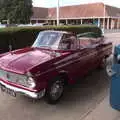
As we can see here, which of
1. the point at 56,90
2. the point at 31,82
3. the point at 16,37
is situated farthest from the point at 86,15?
the point at 31,82

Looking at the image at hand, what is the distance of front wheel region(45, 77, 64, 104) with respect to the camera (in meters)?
4.58

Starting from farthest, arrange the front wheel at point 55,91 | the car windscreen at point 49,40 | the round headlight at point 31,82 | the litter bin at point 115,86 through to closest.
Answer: the car windscreen at point 49,40 → the front wheel at point 55,91 → the round headlight at point 31,82 → the litter bin at point 115,86

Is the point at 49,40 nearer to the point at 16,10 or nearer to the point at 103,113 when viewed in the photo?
the point at 103,113

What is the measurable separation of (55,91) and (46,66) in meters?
0.74

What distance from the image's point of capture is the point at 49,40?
18.5ft

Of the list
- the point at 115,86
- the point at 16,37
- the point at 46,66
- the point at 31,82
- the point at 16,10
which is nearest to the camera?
the point at 115,86

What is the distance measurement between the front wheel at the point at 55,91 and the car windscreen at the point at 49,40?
1045 mm

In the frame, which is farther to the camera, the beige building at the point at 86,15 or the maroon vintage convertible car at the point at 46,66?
the beige building at the point at 86,15

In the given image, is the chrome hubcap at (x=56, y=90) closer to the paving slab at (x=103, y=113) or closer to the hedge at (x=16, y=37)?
the paving slab at (x=103, y=113)

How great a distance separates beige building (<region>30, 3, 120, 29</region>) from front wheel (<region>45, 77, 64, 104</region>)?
39.3 m

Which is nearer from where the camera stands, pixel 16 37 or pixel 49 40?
pixel 49 40

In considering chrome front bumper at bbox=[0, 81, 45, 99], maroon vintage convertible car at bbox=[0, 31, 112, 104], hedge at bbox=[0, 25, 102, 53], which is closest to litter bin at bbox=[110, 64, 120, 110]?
maroon vintage convertible car at bbox=[0, 31, 112, 104]

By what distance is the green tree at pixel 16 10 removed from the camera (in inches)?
1549

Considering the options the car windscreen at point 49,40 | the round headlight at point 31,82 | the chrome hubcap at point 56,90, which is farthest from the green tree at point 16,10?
the round headlight at point 31,82
